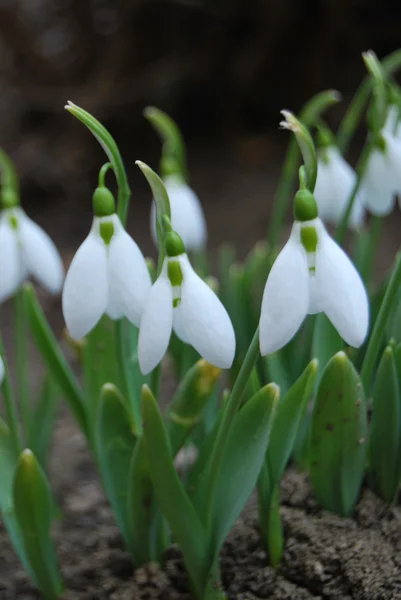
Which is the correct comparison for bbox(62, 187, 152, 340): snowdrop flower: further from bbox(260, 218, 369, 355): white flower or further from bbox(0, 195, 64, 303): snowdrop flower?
bbox(0, 195, 64, 303): snowdrop flower

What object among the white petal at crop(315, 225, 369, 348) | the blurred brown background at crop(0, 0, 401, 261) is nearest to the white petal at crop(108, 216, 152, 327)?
the white petal at crop(315, 225, 369, 348)

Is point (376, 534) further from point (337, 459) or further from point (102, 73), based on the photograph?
point (102, 73)

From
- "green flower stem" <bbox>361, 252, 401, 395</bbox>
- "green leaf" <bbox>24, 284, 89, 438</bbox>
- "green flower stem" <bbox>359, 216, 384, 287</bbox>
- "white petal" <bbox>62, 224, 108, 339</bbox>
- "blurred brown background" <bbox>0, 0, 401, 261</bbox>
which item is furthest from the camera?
"blurred brown background" <bbox>0, 0, 401, 261</bbox>

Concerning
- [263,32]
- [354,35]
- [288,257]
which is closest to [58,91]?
[263,32]

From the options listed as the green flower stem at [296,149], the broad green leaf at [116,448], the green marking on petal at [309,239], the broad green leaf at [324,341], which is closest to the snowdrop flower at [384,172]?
the green flower stem at [296,149]

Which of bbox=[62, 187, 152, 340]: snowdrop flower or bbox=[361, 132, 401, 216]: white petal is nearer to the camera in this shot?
bbox=[62, 187, 152, 340]: snowdrop flower

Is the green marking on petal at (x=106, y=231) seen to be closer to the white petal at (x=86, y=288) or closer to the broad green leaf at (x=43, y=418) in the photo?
the white petal at (x=86, y=288)

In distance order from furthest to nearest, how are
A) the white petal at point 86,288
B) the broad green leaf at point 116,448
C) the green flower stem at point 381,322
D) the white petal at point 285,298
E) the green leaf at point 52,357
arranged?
1. the green leaf at point 52,357
2. the broad green leaf at point 116,448
3. the green flower stem at point 381,322
4. the white petal at point 86,288
5. the white petal at point 285,298
